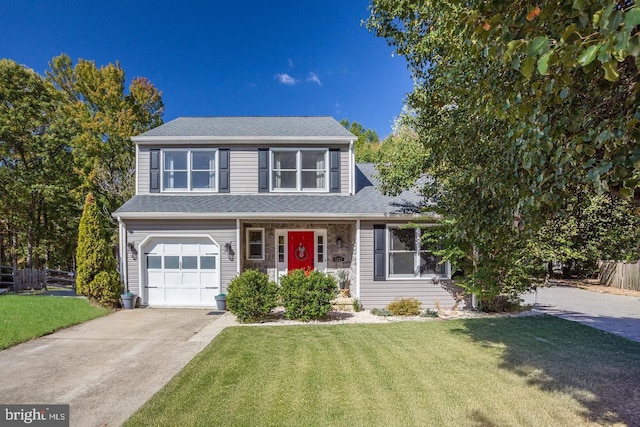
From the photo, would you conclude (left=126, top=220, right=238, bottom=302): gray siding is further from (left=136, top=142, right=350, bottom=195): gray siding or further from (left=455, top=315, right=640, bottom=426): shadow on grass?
(left=455, top=315, right=640, bottom=426): shadow on grass

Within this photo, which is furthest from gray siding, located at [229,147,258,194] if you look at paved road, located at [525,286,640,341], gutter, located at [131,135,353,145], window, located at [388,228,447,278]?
paved road, located at [525,286,640,341]

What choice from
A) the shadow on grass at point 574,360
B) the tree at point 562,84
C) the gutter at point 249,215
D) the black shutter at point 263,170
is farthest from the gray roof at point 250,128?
the tree at point 562,84

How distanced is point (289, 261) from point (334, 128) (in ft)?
17.3

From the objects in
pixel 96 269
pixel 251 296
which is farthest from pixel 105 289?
pixel 251 296

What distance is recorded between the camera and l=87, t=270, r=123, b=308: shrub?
9.75m

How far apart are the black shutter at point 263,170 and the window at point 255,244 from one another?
5.18ft

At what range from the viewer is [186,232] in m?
10.1

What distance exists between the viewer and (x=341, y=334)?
7297mm

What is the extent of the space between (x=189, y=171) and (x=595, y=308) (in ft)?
48.0

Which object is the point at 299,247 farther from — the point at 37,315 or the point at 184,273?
the point at 37,315

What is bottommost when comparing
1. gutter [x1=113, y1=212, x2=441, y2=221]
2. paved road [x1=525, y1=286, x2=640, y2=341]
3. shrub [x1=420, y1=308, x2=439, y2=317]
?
paved road [x1=525, y1=286, x2=640, y2=341]

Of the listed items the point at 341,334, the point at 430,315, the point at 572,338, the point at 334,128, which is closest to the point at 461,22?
the point at 341,334

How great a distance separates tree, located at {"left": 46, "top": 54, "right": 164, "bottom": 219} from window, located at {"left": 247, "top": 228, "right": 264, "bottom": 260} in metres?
8.73

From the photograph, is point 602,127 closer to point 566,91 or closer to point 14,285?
point 566,91
